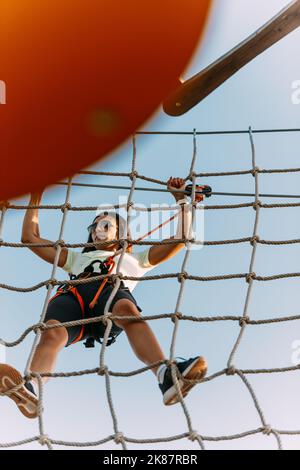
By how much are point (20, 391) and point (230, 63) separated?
1113 mm

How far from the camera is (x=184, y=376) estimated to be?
1.71 metres

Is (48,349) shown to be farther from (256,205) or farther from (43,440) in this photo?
(256,205)

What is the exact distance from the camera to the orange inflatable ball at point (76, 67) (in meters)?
1.88

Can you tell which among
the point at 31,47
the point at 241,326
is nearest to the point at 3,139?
the point at 31,47

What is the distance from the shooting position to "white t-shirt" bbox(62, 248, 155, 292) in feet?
7.46

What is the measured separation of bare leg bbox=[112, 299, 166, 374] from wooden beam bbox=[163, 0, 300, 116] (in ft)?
2.25

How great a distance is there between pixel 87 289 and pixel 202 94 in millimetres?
690

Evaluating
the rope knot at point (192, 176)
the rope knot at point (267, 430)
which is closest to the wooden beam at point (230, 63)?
the rope knot at point (192, 176)

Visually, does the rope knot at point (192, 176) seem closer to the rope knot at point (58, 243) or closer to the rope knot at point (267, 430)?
the rope knot at point (58, 243)

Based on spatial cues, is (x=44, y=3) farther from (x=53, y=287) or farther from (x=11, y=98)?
(x=53, y=287)

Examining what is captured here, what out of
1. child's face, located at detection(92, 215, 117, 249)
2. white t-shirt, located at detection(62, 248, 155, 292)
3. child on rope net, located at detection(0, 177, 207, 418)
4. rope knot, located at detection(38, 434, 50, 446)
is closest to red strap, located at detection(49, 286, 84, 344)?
child on rope net, located at detection(0, 177, 207, 418)

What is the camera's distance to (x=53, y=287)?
204 cm

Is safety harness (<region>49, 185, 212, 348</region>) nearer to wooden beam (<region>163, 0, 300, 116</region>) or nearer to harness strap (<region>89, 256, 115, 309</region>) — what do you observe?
Result: harness strap (<region>89, 256, 115, 309</region>)

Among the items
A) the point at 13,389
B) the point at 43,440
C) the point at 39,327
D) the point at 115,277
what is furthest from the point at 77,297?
the point at 43,440
